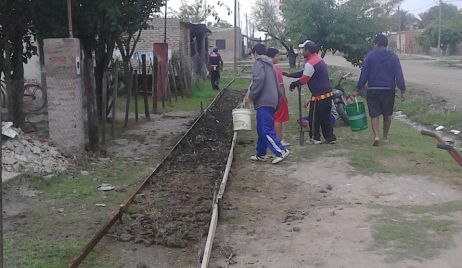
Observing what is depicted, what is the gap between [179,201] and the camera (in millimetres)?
7758

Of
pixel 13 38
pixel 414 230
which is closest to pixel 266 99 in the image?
pixel 414 230

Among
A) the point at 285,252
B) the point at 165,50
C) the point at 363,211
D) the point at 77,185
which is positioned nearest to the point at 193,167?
the point at 77,185

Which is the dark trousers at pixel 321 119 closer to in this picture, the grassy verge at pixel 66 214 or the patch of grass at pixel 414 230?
the grassy verge at pixel 66 214

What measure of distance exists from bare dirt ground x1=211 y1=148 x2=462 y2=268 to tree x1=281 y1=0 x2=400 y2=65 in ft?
43.4

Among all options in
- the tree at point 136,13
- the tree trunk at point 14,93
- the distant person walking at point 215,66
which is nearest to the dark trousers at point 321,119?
the tree at point 136,13

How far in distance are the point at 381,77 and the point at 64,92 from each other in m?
5.32

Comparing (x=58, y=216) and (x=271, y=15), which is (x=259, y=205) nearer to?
(x=58, y=216)

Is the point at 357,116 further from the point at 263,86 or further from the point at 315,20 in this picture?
the point at 315,20

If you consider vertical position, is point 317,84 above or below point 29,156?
above

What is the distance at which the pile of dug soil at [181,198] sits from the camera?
630 cm

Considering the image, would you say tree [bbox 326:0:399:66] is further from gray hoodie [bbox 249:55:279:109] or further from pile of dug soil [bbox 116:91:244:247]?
gray hoodie [bbox 249:55:279:109]

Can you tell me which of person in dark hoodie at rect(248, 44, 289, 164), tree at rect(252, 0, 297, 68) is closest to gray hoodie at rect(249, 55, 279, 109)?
person in dark hoodie at rect(248, 44, 289, 164)

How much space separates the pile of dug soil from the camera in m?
6.30

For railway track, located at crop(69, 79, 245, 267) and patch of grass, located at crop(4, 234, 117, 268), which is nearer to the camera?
patch of grass, located at crop(4, 234, 117, 268)
